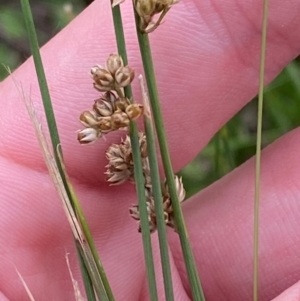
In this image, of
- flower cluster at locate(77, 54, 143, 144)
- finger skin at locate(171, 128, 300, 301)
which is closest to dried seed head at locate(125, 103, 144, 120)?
flower cluster at locate(77, 54, 143, 144)

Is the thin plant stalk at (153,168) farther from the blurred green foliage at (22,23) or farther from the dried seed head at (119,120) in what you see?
the blurred green foliage at (22,23)

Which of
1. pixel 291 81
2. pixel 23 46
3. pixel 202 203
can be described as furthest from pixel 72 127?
pixel 23 46

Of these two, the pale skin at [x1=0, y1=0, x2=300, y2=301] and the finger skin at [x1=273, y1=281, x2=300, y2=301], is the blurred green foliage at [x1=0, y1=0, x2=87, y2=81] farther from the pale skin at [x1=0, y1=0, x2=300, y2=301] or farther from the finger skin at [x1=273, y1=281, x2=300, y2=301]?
the finger skin at [x1=273, y1=281, x2=300, y2=301]

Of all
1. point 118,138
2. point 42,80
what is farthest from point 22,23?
point 42,80

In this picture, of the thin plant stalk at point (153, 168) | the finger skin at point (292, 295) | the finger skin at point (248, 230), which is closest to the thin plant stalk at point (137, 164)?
the thin plant stalk at point (153, 168)

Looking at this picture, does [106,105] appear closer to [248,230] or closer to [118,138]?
[118,138]

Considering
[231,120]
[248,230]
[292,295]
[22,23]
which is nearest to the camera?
[292,295]

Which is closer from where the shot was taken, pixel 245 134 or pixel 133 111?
pixel 133 111
